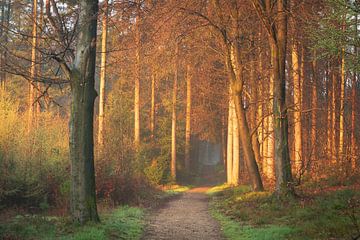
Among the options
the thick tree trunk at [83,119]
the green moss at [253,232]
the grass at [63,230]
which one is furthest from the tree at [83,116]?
the green moss at [253,232]

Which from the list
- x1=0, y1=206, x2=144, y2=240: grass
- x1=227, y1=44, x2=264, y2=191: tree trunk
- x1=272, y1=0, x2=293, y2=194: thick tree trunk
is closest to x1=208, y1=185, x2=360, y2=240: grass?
x1=272, y1=0, x2=293, y2=194: thick tree trunk

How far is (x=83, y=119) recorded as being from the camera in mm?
9539

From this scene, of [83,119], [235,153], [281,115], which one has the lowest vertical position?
[235,153]

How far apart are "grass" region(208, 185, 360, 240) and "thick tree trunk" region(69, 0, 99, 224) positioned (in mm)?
3648

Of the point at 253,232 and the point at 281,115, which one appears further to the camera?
the point at 281,115

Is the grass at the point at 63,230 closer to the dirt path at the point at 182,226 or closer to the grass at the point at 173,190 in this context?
the dirt path at the point at 182,226

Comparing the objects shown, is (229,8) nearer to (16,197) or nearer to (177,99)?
(16,197)

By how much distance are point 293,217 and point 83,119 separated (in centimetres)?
619

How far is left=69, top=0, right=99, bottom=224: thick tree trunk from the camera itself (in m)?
9.45

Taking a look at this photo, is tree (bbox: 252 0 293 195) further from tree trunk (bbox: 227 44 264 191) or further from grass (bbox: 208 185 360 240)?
tree trunk (bbox: 227 44 264 191)

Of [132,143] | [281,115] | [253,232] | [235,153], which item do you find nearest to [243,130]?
[281,115]

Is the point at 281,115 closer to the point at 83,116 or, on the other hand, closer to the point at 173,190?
the point at 83,116

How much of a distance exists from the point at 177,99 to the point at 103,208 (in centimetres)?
2192

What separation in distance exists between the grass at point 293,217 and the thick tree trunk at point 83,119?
3648mm
